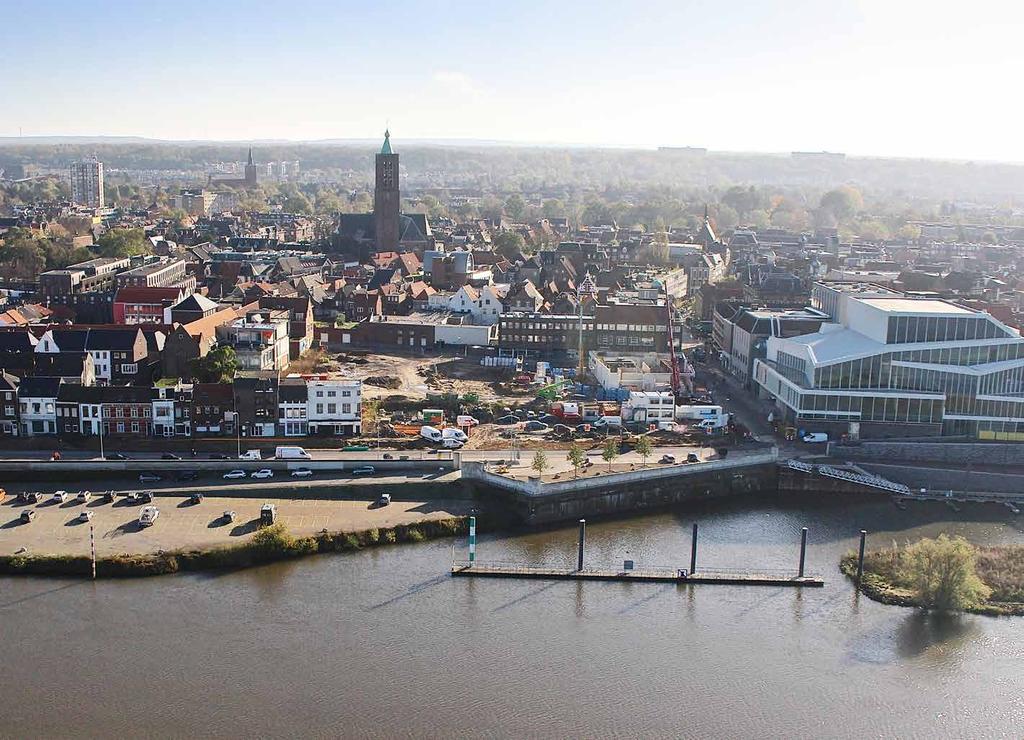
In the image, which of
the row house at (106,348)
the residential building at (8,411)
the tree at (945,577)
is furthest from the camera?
the row house at (106,348)

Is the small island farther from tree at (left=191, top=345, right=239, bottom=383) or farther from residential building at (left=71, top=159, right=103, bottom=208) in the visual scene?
residential building at (left=71, top=159, right=103, bottom=208)

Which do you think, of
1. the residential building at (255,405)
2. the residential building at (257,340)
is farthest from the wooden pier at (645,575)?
the residential building at (257,340)

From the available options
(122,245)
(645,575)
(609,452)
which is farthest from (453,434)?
(122,245)

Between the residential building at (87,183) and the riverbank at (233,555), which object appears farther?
the residential building at (87,183)

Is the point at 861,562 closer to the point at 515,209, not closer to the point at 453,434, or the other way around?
the point at 453,434

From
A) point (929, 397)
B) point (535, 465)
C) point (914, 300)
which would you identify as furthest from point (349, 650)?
point (914, 300)

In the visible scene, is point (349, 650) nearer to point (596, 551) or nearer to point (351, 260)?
point (596, 551)

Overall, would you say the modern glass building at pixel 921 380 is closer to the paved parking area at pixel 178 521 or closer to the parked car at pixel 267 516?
the paved parking area at pixel 178 521

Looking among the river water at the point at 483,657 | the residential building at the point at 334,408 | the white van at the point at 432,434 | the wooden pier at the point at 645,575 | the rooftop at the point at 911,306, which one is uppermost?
the rooftop at the point at 911,306
